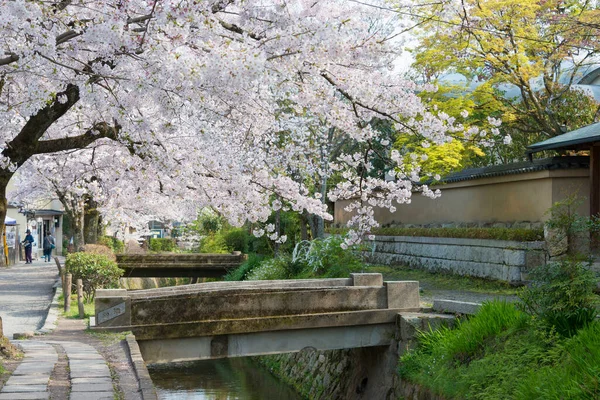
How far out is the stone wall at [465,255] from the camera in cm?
1606

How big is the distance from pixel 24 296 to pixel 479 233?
1423cm

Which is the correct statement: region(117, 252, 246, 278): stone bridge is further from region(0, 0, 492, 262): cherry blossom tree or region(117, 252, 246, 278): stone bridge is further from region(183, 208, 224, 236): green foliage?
region(0, 0, 492, 262): cherry blossom tree

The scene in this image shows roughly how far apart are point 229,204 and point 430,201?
963 centimetres

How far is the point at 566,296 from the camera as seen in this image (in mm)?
9203

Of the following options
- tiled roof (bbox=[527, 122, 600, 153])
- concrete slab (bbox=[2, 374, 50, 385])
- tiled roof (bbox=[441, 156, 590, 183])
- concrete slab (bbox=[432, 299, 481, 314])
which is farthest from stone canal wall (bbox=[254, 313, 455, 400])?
concrete slab (bbox=[2, 374, 50, 385])

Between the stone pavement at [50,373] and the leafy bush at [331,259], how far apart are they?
28.2 ft

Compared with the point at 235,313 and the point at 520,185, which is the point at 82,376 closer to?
the point at 235,313

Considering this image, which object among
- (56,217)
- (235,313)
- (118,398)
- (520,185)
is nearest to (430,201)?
(520,185)

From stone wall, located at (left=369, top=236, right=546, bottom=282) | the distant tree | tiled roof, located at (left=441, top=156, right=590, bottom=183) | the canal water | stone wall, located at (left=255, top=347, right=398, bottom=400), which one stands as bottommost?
the canal water

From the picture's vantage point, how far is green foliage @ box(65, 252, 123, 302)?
20.3 metres

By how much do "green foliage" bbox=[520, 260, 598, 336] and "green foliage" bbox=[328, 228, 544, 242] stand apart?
6632 mm

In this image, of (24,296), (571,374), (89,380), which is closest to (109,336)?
(89,380)

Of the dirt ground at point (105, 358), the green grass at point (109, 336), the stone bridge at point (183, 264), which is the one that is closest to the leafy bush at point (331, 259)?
the dirt ground at point (105, 358)

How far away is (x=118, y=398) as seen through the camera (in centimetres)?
772
